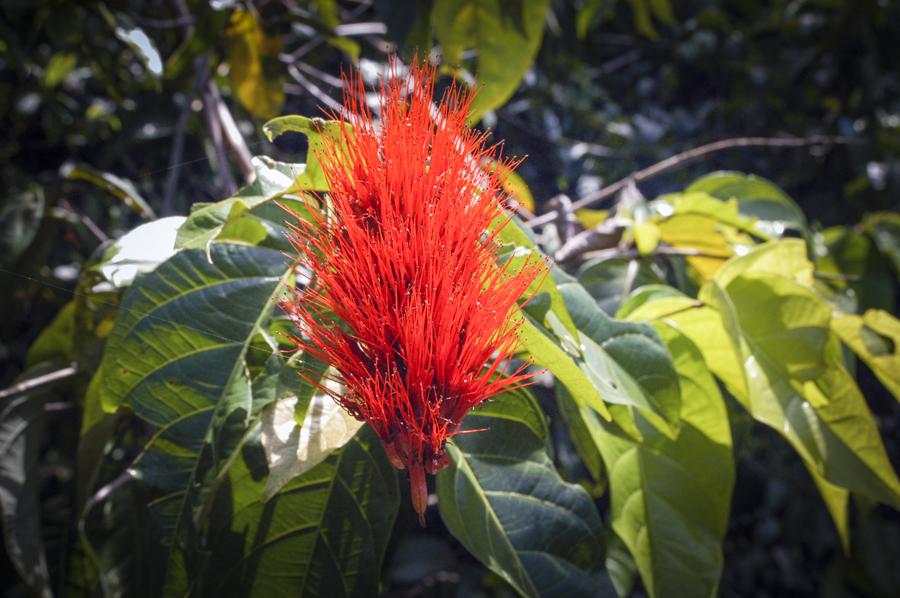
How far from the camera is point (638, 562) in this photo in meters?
0.52

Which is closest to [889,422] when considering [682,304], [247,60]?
[682,304]

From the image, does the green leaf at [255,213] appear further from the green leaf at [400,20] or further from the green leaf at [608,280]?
the green leaf at [400,20]

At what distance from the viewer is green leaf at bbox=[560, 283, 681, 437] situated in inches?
18.9

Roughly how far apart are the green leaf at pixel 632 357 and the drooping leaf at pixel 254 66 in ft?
1.93

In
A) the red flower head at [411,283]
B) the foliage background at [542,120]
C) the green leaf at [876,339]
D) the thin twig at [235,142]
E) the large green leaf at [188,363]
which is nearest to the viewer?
the red flower head at [411,283]

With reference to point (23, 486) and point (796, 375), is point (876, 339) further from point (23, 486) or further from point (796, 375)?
point (23, 486)

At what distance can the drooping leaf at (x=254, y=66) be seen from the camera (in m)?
0.89

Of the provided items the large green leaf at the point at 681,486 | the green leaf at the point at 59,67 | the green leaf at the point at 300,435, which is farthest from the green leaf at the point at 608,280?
the green leaf at the point at 59,67

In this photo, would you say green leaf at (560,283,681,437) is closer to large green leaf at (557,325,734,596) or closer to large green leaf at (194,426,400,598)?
large green leaf at (557,325,734,596)

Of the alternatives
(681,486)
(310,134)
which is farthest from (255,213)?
(681,486)

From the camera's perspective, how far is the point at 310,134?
0.42m

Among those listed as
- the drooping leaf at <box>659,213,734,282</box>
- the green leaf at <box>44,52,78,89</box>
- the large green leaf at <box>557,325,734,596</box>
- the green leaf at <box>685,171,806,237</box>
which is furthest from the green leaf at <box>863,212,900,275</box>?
the green leaf at <box>44,52,78,89</box>

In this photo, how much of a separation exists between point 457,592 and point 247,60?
0.83m

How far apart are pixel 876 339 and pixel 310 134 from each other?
1.66ft
